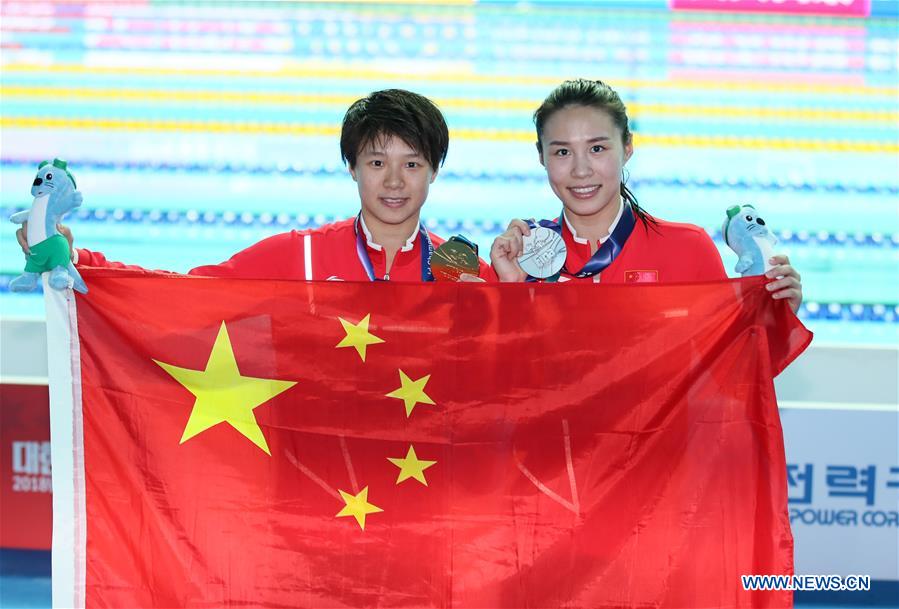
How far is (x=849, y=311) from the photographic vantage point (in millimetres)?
5648

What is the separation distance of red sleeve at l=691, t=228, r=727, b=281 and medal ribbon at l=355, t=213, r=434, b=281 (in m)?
0.68

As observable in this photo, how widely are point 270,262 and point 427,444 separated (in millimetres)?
663

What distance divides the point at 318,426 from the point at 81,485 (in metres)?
0.58

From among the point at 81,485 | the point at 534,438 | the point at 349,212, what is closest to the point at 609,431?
the point at 534,438

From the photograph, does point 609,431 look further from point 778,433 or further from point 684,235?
point 684,235

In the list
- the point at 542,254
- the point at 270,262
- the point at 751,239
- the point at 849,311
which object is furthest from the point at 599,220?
the point at 849,311

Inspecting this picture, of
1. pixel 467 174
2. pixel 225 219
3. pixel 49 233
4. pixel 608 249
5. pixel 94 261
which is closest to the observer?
pixel 49 233

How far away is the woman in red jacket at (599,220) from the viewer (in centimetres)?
242

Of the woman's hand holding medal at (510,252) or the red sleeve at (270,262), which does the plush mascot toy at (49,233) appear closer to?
the red sleeve at (270,262)

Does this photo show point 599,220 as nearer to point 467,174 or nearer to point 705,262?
point 705,262

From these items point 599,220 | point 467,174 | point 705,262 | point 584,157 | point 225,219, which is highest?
point 467,174

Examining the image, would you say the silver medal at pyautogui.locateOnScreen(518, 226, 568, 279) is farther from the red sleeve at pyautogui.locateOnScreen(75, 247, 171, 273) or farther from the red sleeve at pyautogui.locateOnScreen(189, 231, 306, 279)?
the red sleeve at pyautogui.locateOnScreen(75, 247, 171, 273)

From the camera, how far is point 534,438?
2279 mm

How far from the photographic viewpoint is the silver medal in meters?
2.40
